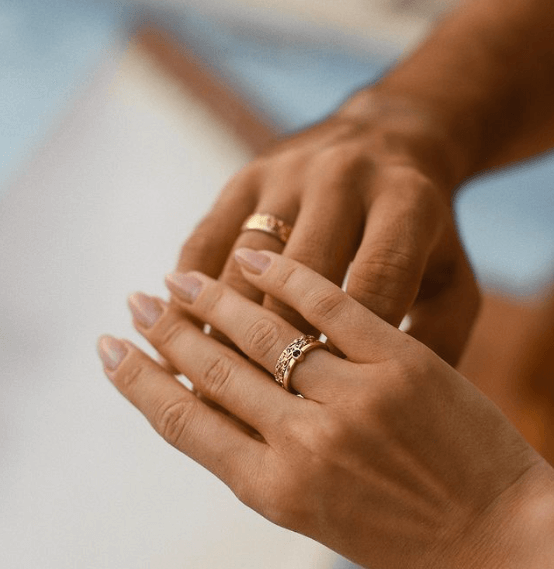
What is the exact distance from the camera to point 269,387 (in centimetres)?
64

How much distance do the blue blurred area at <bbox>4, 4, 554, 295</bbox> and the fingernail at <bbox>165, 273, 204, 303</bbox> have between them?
2.45ft

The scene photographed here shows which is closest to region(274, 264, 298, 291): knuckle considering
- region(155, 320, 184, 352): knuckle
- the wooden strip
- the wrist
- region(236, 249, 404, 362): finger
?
region(236, 249, 404, 362): finger

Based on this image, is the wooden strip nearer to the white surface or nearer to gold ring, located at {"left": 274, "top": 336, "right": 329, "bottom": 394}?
the white surface

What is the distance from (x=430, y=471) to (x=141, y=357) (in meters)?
0.29

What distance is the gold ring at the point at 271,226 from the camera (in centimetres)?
78

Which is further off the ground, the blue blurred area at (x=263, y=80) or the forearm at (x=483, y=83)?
A: the blue blurred area at (x=263, y=80)

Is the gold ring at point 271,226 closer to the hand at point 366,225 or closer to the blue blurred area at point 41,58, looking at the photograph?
the hand at point 366,225

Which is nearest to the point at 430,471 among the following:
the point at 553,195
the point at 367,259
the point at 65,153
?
the point at 367,259

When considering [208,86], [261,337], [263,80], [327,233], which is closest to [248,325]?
[261,337]

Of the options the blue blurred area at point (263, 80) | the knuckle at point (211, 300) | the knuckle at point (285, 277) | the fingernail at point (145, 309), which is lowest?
the fingernail at point (145, 309)

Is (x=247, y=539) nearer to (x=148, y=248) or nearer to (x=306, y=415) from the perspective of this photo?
(x=306, y=415)

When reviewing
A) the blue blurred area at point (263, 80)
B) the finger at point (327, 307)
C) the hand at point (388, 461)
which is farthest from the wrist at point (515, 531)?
the blue blurred area at point (263, 80)

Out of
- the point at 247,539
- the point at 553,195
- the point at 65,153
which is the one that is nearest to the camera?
the point at 247,539

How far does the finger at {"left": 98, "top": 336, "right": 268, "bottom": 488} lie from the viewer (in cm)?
64
